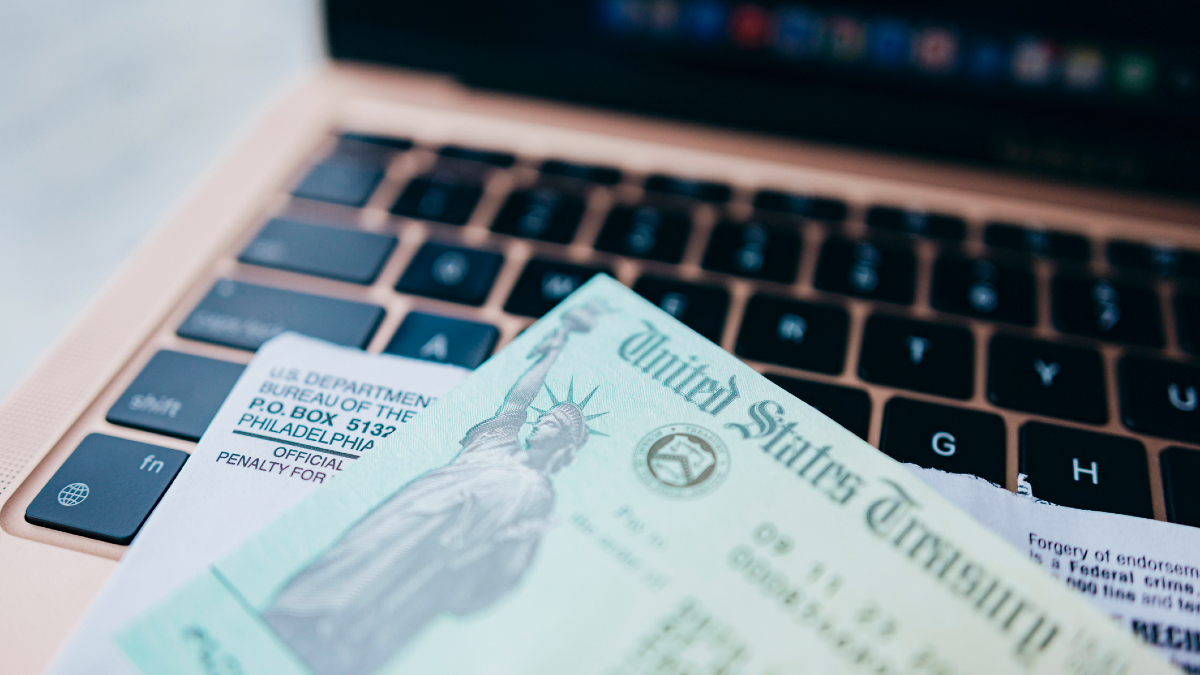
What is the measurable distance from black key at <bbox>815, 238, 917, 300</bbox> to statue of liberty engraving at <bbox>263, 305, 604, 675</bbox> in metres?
0.20

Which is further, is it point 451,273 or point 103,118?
point 103,118

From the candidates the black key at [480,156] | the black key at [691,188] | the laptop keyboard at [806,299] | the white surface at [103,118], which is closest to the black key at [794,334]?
the laptop keyboard at [806,299]

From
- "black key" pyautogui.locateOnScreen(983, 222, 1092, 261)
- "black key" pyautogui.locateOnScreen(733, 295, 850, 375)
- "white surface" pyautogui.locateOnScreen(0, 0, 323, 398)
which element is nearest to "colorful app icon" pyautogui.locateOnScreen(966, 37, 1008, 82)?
"black key" pyautogui.locateOnScreen(983, 222, 1092, 261)

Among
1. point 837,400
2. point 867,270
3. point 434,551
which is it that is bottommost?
point 434,551

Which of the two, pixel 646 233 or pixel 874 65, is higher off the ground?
pixel 874 65

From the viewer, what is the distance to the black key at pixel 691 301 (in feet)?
1.36

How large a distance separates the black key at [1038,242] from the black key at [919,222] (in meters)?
0.02

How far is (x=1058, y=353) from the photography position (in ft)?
1.33

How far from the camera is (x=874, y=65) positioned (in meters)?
0.51

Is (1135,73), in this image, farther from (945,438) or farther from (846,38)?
(945,438)

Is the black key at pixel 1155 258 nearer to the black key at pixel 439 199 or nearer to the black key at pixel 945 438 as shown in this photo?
the black key at pixel 945 438

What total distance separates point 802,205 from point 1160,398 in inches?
8.8

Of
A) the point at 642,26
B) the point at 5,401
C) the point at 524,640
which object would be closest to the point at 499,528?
the point at 524,640

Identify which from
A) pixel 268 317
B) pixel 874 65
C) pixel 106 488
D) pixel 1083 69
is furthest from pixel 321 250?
pixel 1083 69
